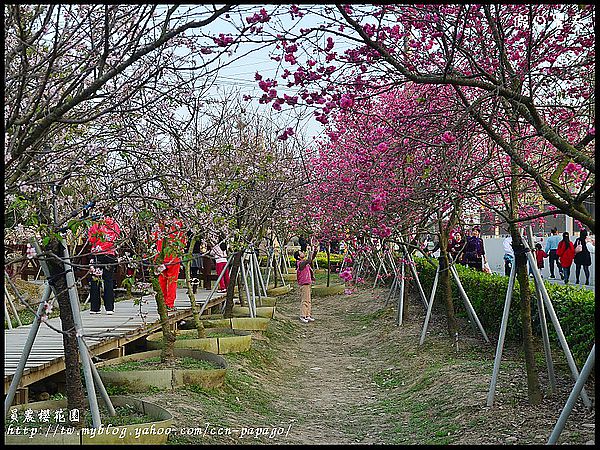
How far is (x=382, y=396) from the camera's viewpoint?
8859mm

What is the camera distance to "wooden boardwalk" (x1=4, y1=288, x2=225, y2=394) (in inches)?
271

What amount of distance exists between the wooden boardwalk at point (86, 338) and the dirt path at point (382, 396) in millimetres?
1098

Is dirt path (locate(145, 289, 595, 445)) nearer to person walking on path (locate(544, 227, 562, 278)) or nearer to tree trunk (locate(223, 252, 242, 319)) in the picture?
tree trunk (locate(223, 252, 242, 319))

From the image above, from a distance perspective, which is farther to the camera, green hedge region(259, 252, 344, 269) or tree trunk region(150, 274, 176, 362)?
green hedge region(259, 252, 344, 269)

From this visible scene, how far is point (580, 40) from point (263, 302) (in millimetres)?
10722

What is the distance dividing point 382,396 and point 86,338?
3.51 metres

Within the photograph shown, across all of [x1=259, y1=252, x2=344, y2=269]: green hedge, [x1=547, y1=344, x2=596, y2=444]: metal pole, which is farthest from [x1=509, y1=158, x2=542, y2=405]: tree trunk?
[x1=259, y1=252, x2=344, y2=269]: green hedge

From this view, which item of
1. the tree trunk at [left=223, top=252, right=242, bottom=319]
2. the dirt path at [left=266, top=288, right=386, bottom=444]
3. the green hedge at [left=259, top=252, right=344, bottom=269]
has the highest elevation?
the green hedge at [left=259, top=252, right=344, bottom=269]

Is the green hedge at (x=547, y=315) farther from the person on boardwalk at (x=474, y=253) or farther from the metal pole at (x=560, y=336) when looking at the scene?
the person on boardwalk at (x=474, y=253)

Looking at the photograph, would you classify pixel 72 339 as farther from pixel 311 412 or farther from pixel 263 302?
pixel 263 302

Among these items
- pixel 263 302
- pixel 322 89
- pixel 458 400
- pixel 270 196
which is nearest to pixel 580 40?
pixel 322 89

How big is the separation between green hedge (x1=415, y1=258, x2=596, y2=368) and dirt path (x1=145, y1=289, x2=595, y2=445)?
0.27 metres

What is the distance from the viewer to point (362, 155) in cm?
823

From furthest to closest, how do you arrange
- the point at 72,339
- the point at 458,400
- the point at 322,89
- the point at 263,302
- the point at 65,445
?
the point at 263,302, the point at 458,400, the point at 72,339, the point at 322,89, the point at 65,445
